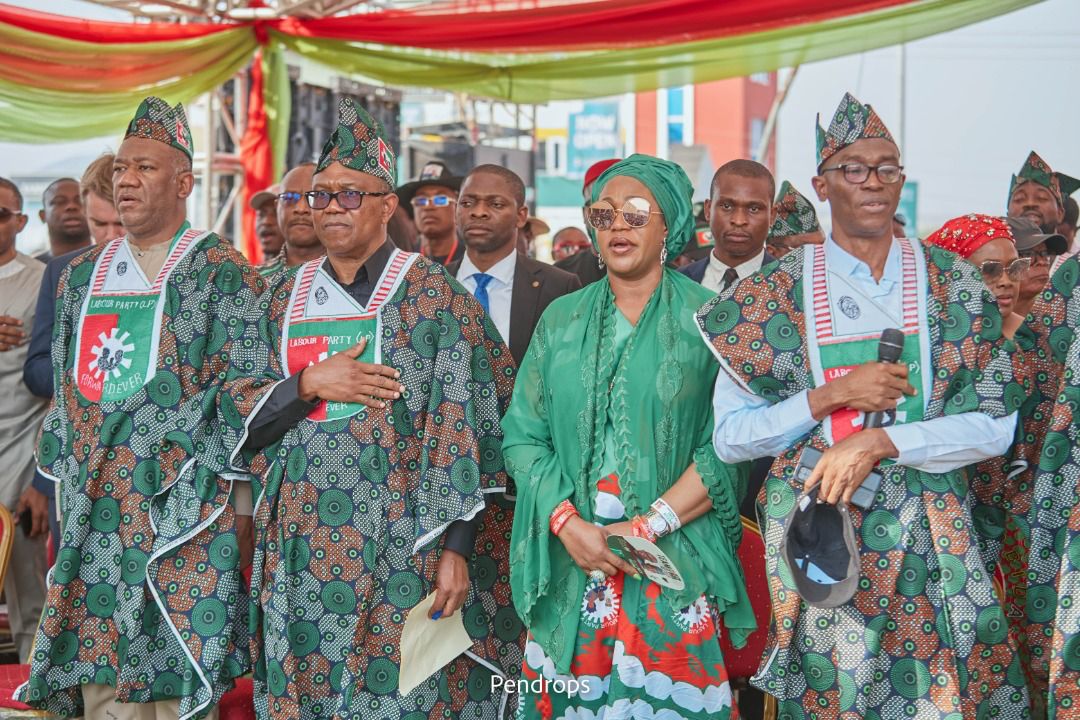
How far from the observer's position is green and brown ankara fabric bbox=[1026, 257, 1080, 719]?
343 centimetres

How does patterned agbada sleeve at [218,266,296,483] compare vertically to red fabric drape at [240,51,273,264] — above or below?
below

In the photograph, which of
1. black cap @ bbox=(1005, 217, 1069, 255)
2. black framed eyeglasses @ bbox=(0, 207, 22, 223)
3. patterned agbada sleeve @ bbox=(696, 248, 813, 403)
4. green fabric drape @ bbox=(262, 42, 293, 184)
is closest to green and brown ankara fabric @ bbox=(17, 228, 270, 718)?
patterned agbada sleeve @ bbox=(696, 248, 813, 403)

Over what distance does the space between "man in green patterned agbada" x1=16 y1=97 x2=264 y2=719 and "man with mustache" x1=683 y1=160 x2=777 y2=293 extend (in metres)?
2.14

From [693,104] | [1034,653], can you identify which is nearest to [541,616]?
[1034,653]

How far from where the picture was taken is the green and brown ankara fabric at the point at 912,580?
3.41 metres

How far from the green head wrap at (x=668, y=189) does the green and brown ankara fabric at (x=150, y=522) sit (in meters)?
1.38

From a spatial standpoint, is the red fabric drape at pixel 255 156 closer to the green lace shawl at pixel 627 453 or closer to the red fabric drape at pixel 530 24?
the red fabric drape at pixel 530 24

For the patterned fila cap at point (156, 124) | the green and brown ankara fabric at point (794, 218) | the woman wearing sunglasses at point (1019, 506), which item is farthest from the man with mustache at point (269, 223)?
the woman wearing sunglasses at point (1019, 506)

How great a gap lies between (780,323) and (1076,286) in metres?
0.87

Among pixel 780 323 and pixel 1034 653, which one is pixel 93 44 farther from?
pixel 1034 653

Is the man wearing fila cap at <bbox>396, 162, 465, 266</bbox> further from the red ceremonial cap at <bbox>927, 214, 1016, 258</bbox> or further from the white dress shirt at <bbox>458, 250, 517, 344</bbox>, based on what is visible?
the red ceremonial cap at <bbox>927, 214, 1016, 258</bbox>

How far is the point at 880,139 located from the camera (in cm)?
369

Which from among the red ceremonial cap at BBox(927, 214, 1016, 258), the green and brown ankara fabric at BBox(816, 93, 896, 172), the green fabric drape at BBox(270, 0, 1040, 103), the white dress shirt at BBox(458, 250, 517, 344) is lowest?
the white dress shirt at BBox(458, 250, 517, 344)

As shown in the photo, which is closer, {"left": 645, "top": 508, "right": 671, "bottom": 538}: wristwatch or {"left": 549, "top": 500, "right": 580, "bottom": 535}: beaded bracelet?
{"left": 645, "top": 508, "right": 671, "bottom": 538}: wristwatch
